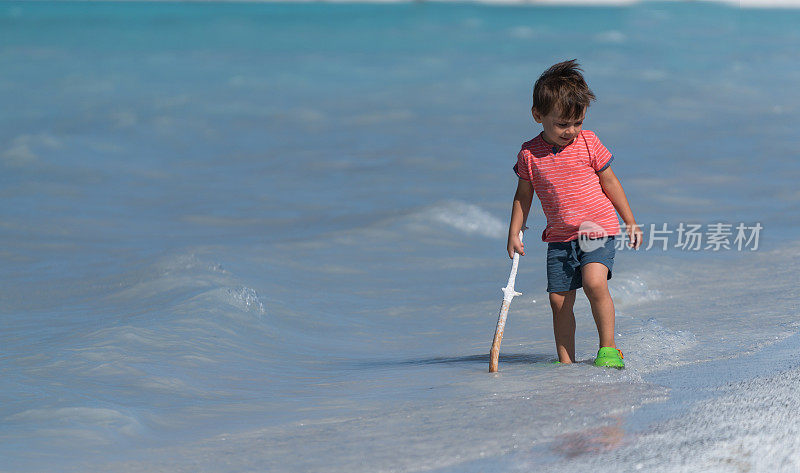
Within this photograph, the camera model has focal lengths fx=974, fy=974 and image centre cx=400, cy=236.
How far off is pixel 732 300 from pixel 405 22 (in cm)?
3071

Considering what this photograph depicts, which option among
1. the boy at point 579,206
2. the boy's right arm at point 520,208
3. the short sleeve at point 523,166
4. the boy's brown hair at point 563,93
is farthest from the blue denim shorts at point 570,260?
the boy's brown hair at point 563,93

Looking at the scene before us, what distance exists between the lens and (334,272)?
5625 mm

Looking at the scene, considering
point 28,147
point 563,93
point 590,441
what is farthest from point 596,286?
point 28,147

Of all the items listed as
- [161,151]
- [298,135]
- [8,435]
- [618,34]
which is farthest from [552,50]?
[8,435]

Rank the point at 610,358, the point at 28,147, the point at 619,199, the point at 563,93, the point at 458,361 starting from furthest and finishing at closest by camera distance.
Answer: the point at 28,147 → the point at 458,361 → the point at 619,199 → the point at 610,358 → the point at 563,93

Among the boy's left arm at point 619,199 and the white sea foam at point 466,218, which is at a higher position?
the white sea foam at point 466,218

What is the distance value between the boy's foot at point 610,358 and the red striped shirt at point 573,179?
1.30ft

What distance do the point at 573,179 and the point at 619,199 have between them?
189 millimetres

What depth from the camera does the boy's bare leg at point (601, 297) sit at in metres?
3.32

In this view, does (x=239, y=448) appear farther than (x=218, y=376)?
No

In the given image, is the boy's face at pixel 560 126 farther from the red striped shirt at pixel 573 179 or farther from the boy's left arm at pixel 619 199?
the boy's left arm at pixel 619 199

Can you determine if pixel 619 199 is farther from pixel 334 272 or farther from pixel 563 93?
pixel 334 272

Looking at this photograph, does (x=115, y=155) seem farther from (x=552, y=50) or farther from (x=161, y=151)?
(x=552, y=50)

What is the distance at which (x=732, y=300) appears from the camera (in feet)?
14.9
